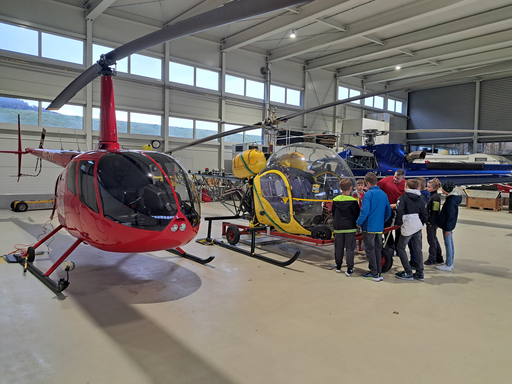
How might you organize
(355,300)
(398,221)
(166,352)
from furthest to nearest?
(398,221) → (355,300) → (166,352)

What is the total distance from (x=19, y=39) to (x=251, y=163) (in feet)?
33.4

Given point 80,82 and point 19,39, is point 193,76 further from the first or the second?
point 80,82

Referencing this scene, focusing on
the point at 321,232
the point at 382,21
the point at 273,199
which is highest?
the point at 382,21

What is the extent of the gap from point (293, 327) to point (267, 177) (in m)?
3.02

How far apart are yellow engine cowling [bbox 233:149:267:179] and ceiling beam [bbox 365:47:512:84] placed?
53.3 ft

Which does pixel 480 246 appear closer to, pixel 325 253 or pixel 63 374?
pixel 325 253

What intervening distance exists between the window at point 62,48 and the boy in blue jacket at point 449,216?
1273 cm

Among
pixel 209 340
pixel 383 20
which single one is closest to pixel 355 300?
pixel 209 340

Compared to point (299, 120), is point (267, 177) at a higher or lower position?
lower

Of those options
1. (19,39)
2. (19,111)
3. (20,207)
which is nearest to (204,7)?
(19,39)

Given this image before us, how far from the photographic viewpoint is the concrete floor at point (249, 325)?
2.42 meters

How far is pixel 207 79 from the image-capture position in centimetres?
1581

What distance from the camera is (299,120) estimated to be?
18.8m

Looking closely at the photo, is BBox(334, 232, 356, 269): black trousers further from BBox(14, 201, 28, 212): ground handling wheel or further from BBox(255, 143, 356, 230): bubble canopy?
BBox(14, 201, 28, 212): ground handling wheel
